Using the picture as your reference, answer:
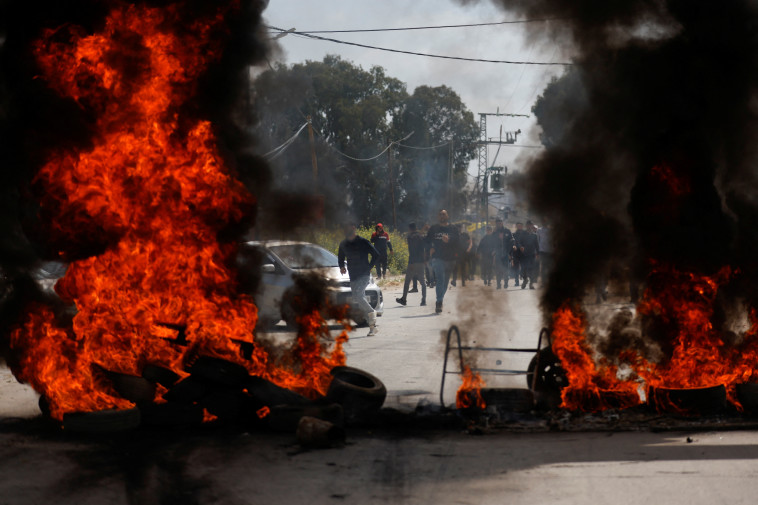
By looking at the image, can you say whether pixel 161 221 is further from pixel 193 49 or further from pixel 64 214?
pixel 193 49

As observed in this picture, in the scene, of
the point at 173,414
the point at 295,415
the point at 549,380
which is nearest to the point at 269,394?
the point at 295,415

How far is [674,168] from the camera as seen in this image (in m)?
8.18

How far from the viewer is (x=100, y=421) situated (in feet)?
21.8

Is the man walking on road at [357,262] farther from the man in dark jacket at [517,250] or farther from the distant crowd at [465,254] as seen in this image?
the man in dark jacket at [517,250]

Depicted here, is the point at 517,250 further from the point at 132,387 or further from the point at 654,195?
the point at 132,387

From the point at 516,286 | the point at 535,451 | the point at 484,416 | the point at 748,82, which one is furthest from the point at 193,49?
the point at 516,286

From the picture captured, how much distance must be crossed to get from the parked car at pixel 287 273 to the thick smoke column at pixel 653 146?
300cm

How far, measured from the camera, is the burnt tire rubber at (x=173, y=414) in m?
6.77

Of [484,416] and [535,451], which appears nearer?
[535,451]

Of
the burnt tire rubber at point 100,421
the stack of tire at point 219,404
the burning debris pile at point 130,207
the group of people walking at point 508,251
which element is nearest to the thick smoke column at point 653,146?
the stack of tire at point 219,404

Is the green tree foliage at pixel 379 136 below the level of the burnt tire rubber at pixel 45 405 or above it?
above

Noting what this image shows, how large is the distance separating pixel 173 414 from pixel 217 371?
52 centimetres

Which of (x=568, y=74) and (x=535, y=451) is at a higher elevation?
(x=568, y=74)

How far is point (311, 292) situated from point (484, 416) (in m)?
2.75
